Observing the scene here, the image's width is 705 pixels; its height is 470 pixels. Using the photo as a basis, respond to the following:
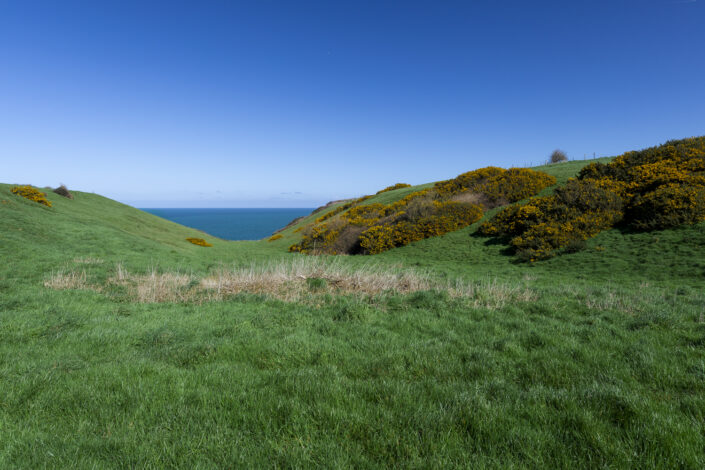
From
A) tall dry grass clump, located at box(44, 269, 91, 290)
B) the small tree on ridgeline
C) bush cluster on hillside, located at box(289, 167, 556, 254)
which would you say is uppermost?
the small tree on ridgeline

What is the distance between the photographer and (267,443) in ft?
10.5

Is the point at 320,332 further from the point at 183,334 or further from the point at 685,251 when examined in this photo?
the point at 685,251

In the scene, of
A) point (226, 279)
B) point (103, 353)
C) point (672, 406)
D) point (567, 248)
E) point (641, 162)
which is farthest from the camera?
point (641, 162)

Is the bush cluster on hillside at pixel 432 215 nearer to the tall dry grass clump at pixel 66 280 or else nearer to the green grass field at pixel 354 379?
the green grass field at pixel 354 379

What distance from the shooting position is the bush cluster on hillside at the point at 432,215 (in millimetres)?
27219

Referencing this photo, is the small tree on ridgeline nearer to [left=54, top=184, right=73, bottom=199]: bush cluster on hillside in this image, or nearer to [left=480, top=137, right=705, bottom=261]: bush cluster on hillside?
[left=480, top=137, right=705, bottom=261]: bush cluster on hillside

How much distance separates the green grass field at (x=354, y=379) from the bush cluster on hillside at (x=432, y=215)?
674 inches

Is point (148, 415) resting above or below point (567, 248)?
below

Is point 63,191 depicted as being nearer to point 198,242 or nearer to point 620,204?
point 198,242

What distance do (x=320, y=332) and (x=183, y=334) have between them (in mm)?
2998

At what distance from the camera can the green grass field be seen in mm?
3080

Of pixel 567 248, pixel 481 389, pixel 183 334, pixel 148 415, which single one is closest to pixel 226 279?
pixel 183 334

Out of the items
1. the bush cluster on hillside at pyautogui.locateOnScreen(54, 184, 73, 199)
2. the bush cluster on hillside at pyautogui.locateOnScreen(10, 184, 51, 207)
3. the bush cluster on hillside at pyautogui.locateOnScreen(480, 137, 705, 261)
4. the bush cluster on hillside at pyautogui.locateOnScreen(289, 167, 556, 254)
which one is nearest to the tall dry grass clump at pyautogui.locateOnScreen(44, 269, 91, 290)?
the bush cluster on hillside at pyautogui.locateOnScreen(289, 167, 556, 254)

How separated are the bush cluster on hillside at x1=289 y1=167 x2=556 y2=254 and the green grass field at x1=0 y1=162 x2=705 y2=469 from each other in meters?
17.1
